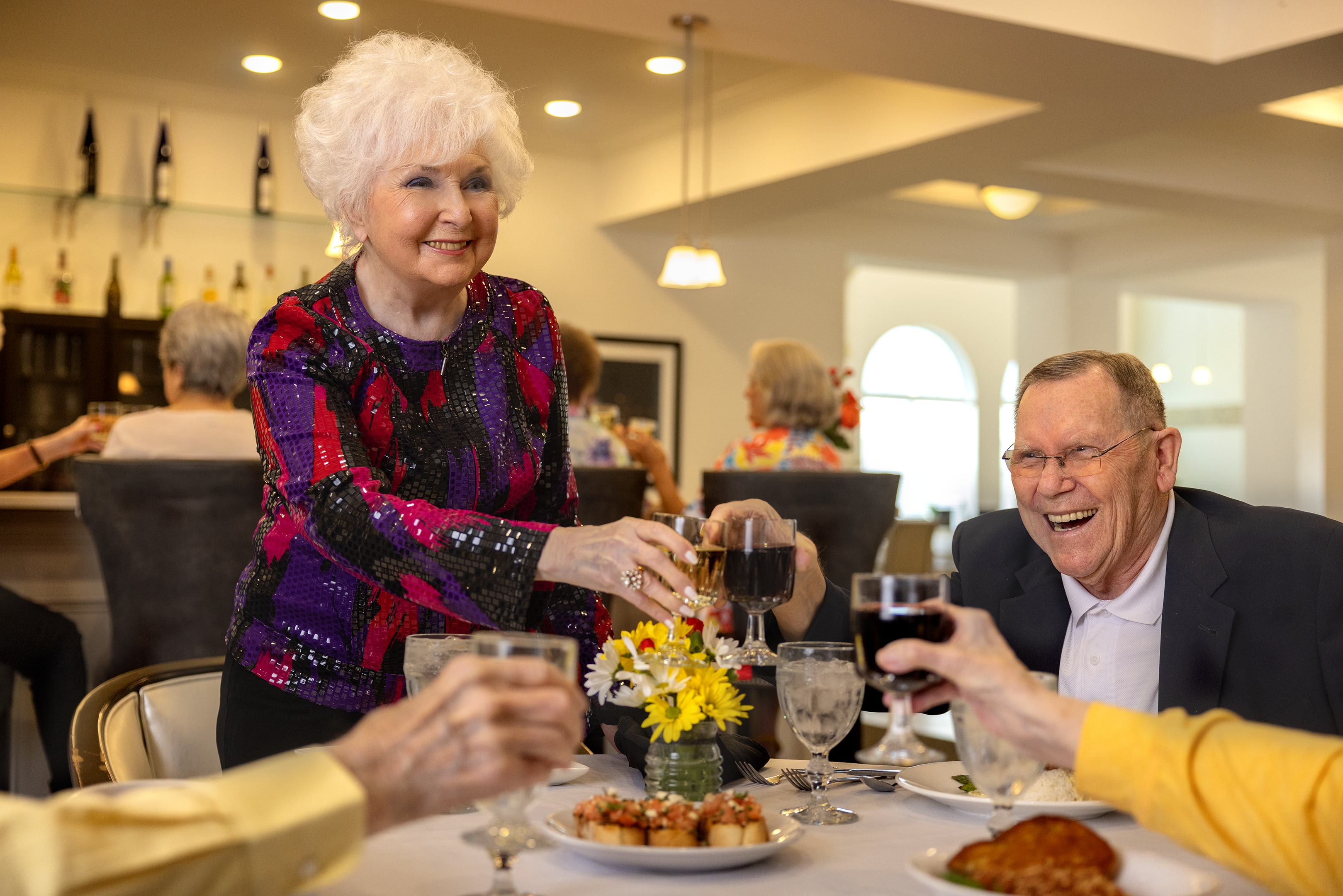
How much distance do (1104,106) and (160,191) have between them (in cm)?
435

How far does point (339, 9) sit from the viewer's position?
5051 millimetres

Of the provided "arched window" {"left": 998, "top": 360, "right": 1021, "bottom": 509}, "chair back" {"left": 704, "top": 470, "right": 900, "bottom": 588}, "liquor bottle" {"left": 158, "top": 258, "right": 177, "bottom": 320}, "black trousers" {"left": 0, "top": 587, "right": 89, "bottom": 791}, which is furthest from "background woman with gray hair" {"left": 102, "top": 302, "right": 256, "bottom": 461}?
"arched window" {"left": 998, "top": 360, "right": 1021, "bottom": 509}

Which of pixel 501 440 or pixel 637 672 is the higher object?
pixel 501 440

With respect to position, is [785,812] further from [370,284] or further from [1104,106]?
[1104,106]

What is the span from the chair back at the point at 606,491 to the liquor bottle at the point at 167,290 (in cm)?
350

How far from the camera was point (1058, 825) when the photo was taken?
95 cm

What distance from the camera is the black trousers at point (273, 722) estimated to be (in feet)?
4.87

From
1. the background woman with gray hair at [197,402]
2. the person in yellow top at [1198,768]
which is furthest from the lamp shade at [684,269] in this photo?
the person in yellow top at [1198,768]

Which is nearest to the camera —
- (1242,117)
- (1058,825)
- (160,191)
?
(1058,825)

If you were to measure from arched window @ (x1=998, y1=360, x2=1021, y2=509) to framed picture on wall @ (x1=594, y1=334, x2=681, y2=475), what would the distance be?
3.76 metres

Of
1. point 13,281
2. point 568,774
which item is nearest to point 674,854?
point 568,774

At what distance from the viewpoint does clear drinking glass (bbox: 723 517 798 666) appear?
1.37 m

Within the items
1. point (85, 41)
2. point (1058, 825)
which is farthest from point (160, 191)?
point (1058, 825)

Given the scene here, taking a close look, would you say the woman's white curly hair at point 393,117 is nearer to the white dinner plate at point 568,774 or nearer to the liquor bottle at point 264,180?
the white dinner plate at point 568,774
